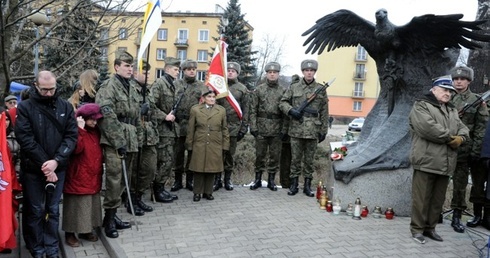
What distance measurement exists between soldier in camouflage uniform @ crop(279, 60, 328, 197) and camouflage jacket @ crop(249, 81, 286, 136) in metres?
0.23

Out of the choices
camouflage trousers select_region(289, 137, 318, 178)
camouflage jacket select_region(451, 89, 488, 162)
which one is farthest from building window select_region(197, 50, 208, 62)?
camouflage jacket select_region(451, 89, 488, 162)

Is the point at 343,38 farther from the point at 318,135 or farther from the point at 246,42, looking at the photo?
the point at 246,42

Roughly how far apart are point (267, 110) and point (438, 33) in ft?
9.06

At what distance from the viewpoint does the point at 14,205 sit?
14.8ft

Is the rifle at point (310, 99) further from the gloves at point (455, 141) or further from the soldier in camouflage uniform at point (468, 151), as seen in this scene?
the gloves at point (455, 141)

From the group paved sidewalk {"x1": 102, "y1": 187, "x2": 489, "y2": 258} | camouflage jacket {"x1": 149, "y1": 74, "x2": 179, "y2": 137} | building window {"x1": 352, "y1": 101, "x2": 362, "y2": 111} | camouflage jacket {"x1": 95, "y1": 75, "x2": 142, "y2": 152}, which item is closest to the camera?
paved sidewalk {"x1": 102, "y1": 187, "x2": 489, "y2": 258}

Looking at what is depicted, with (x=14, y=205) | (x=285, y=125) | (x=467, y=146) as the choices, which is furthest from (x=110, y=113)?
(x=467, y=146)

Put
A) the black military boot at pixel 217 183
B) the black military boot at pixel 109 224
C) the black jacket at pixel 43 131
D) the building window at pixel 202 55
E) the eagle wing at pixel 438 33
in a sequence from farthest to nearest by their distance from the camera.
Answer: the building window at pixel 202 55 < the black military boot at pixel 217 183 < the eagle wing at pixel 438 33 < the black military boot at pixel 109 224 < the black jacket at pixel 43 131

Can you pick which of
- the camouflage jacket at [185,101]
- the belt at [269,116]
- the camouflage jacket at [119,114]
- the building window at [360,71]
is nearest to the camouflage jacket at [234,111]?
the belt at [269,116]

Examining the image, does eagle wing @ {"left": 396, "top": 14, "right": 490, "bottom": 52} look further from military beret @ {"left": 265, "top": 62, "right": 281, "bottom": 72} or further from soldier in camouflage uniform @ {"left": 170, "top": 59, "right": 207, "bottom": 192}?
soldier in camouflage uniform @ {"left": 170, "top": 59, "right": 207, "bottom": 192}

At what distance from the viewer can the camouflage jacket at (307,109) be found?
21.8 ft

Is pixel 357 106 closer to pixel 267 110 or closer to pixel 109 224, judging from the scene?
pixel 267 110

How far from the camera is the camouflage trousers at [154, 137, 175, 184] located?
6.25m

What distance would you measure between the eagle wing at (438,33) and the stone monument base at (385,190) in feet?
5.64
